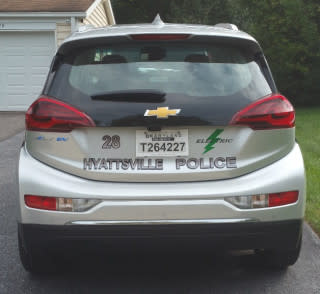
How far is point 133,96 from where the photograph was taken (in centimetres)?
351

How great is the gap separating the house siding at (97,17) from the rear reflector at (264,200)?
53.1 ft

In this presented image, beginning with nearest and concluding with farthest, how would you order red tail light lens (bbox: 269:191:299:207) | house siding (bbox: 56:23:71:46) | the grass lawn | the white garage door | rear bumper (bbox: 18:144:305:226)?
rear bumper (bbox: 18:144:305:226), red tail light lens (bbox: 269:191:299:207), the grass lawn, house siding (bbox: 56:23:71:46), the white garage door

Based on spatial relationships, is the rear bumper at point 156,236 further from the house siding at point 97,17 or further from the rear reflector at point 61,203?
the house siding at point 97,17

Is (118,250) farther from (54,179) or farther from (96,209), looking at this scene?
(54,179)

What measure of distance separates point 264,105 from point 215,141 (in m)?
0.39

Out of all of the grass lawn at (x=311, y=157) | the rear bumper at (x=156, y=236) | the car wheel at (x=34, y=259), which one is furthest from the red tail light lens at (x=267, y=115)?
the grass lawn at (x=311, y=157)

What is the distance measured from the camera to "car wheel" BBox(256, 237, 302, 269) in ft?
13.1

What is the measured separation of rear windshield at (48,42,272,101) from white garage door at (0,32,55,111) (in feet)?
49.7

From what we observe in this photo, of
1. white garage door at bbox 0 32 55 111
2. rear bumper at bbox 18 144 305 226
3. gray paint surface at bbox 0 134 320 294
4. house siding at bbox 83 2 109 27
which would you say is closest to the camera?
rear bumper at bbox 18 144 305 226

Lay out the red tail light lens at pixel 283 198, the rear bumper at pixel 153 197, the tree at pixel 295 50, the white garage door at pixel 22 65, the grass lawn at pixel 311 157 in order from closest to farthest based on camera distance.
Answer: the rear bumper at pixel 153 197
the red tail light lens at pixel 283 198
the grass lawn at pixel 311 157
the white garage door at pixel 22 65
the tree at pixel 295 50

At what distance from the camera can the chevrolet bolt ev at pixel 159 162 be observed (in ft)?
11.3

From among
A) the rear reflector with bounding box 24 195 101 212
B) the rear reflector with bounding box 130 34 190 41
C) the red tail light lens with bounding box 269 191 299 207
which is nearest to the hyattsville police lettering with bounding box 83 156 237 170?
the rear reflector with bounding box 24 195 101 212

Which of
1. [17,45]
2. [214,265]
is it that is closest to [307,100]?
[17,45]

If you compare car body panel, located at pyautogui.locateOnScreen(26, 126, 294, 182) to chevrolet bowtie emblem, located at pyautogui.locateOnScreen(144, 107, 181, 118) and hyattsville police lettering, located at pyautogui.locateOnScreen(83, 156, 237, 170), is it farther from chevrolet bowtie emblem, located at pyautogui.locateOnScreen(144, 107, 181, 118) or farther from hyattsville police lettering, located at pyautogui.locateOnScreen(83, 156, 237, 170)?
chevrolet bowtie emblem, located at pyautogui.locateOnScreen(144, 107, 181, 118)
